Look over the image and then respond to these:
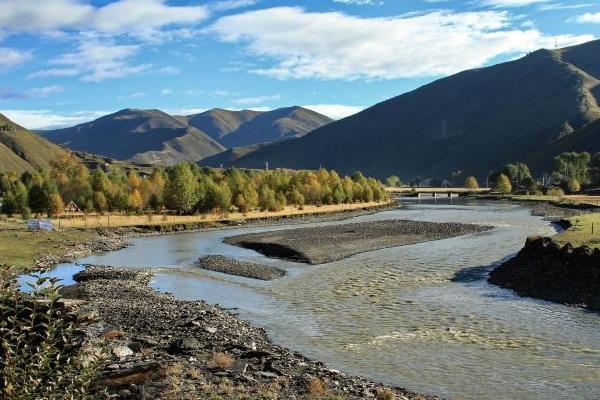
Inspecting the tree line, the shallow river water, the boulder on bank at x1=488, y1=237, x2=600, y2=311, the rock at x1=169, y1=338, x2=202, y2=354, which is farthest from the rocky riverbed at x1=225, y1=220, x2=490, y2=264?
the tree line

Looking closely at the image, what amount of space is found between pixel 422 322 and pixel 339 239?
5302 centimetres

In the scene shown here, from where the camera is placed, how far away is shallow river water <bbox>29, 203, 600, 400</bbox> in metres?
26.3

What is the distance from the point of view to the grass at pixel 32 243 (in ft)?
209

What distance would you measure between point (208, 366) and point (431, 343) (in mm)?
13052

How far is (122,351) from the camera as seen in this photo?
26.3 metres

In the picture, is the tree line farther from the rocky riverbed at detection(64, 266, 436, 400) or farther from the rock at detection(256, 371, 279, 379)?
the rock at detection(256, 371, 279, 379)

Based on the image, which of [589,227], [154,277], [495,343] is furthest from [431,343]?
[589,227]

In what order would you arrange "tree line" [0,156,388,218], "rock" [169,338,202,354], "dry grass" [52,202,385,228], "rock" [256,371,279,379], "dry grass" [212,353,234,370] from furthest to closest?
"tree line" [0,156,388,218] → "dry grass" [52,202,385,228] → "rock" [169,338,202,354] → "dry grass" [212,353,234,370] → "rock" [256,371,279,379]

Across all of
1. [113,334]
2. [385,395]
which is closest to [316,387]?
[385,395]

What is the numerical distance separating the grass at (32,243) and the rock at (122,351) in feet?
115

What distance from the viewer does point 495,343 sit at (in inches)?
1246

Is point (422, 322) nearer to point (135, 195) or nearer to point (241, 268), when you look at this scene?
point (241, 268)

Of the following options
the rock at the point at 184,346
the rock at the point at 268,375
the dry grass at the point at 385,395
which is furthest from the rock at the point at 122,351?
the dry grass at the point at 385,395

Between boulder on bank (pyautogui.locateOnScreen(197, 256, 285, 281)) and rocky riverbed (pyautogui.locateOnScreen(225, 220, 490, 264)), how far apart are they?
23.3 feet
